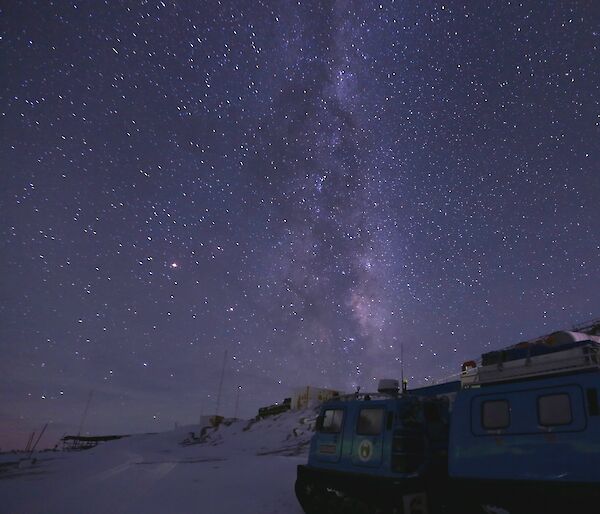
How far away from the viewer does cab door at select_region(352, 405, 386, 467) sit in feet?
27.4

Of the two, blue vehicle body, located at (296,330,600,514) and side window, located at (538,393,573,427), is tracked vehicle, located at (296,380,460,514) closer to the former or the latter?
blue vehicle body, located at (296,330,600,514)

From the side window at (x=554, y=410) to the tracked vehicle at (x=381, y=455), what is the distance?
108 inches

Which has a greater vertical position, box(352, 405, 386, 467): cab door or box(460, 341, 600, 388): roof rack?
box(460, 341, 600, 388): roof rack

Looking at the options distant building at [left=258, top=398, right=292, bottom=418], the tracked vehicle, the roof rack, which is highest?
distant building at [left=258, top=398, right=292, bottom=418]

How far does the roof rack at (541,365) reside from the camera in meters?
6.24

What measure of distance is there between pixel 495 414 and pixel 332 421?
4.09 metres

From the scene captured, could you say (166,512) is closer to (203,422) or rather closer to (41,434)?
(203,422)

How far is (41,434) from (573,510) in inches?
3233

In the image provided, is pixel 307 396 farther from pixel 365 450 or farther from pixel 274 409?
pixel 365 450

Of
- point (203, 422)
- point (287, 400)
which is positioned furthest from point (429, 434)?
point (203, 422)

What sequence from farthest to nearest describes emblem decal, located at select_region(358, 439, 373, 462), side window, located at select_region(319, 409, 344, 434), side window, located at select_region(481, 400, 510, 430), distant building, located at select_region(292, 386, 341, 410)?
1. distant building, located at select_region(292, 386, 341, 410)
2. side window, located at select_region(319, 409, 344, 434)
3. emblem decal, located at select_region(358, 439, 373, 462)
4. side window, located at select_region(481, 400, 510, 430)

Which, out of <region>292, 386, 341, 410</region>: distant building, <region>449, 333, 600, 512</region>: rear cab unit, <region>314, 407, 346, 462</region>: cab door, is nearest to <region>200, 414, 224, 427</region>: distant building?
<region>292, 386, 341, 410</region>: distant building

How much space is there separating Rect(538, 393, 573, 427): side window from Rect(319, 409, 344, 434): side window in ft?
14.8

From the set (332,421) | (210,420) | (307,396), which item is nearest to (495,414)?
(332,421)
